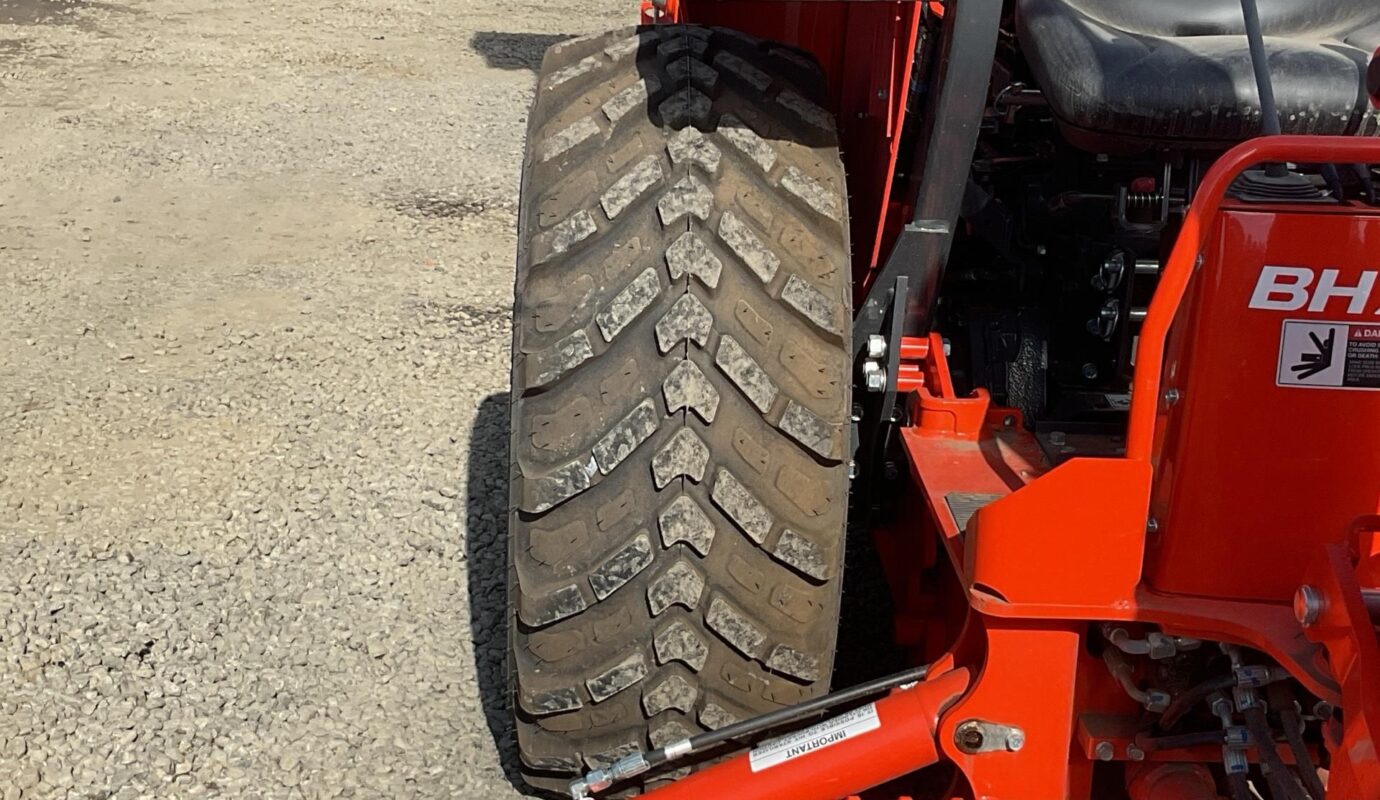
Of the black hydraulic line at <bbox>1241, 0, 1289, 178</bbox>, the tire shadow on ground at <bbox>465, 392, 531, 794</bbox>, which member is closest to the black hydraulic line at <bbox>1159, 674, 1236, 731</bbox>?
the black hydraulic line at <bbox>1241, 0, 1289, 178</bbox>

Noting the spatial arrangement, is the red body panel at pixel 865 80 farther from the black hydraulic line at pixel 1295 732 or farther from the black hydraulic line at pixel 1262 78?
the black hydraulic line at pixel 1295 732

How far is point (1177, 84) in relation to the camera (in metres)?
2.14

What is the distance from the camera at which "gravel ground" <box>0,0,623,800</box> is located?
276 cm

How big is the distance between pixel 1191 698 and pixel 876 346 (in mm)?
750

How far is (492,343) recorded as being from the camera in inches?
180

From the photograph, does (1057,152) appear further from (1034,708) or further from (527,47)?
(527,47)

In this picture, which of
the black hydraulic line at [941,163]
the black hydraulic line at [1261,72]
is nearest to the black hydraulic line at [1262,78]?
the black hydraulic line at [1261,72]

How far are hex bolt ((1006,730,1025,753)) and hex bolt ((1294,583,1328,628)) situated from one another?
16.6 inches

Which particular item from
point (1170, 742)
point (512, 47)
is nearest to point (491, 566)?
point (1170, 742)

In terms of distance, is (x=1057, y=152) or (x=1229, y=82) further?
(x=1057, y=152)

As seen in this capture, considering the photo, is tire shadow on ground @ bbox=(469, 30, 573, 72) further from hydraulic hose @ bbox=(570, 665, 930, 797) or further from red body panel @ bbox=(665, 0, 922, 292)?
hydraulic hose @ bbox=(570, 665, 930, 797)

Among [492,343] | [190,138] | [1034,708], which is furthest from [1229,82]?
[190,138]

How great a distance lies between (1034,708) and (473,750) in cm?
127

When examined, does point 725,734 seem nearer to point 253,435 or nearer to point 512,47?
point 253,435
